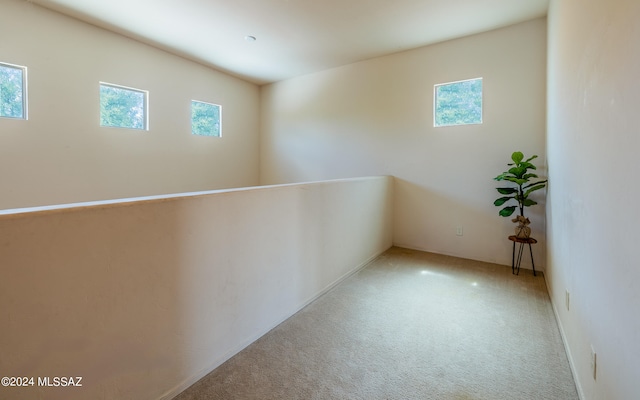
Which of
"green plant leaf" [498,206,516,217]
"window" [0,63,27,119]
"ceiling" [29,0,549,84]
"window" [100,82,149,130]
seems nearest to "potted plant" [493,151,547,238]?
"green plant leaf" [498,206,516,217]

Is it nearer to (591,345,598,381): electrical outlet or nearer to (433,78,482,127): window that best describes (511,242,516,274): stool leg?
(433,78,482,127): window

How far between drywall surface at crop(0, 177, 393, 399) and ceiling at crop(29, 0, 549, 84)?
92.8 inches

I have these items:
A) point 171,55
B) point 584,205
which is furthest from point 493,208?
point 171,55

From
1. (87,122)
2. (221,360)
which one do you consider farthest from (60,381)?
(87,122)

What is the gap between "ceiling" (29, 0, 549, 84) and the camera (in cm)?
310

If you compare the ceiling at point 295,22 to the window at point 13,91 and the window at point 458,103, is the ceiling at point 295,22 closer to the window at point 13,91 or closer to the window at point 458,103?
the window at point 458,103

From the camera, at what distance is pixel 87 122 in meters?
3.54

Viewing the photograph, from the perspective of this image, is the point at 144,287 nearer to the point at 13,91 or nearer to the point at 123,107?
the point at 13,91

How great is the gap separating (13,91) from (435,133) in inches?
207

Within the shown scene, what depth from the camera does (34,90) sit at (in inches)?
123

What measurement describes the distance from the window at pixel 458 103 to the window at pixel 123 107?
442 centimetres

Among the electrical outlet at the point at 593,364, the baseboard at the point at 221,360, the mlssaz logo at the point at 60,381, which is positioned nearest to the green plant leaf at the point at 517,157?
the electrical outlet at the point at 593,364

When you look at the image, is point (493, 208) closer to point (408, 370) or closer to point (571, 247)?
point (571, 247)

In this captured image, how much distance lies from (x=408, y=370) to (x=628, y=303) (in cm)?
116
